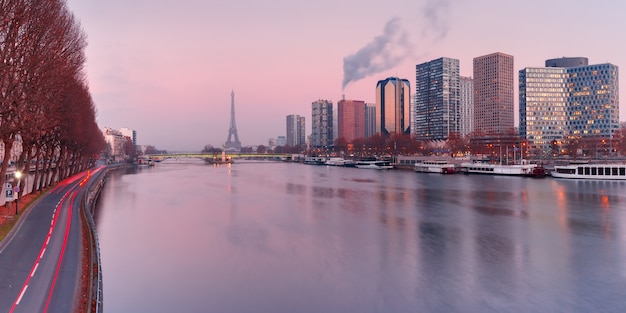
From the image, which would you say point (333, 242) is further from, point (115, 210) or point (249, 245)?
point (115, 210)

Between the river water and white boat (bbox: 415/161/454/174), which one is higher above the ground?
white boat (bbox: 415/161/454/174)

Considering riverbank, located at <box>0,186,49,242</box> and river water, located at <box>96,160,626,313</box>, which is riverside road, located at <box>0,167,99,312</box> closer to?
riverbank, located at <box>0,186,49,242</box>

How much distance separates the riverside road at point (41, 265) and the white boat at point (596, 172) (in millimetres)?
89390

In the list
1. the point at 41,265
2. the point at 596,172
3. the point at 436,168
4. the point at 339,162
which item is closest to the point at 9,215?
the point at 41,265

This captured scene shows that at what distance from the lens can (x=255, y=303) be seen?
60.1 ft

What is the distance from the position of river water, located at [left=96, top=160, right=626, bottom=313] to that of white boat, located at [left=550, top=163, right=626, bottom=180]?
33687 millimetres

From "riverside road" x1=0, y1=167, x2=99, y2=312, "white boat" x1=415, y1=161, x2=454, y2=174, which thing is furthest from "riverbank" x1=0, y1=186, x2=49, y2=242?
"white boat" x1=415, y1=161, x2=454, y2=174

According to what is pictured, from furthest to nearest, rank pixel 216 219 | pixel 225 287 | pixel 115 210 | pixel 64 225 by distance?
1. pixel 115 210
2. pixel 216 219
3. pixel 64 225
4. pixel 225 287

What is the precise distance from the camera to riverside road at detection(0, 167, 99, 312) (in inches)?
532

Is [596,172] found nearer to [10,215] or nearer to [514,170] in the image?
[514,170]

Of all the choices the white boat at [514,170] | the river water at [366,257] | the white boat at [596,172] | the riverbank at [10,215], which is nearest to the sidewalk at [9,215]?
the riverbank at [10,215]

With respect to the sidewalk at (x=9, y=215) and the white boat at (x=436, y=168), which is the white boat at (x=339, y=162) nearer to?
the white boat at (x=436, y=168)

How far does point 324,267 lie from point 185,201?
35.2 metres

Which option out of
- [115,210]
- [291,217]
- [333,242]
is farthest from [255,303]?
[115,210]
